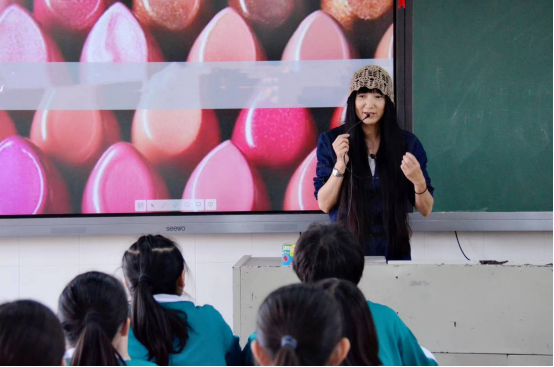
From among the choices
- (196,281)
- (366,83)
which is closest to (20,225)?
(196,281)

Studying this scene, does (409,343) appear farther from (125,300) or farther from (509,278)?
(125,300)

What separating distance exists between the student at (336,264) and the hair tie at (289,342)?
0.55 meters

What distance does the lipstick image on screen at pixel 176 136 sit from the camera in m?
3.41

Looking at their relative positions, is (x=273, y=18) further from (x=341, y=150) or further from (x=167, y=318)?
(x=167, y=318)

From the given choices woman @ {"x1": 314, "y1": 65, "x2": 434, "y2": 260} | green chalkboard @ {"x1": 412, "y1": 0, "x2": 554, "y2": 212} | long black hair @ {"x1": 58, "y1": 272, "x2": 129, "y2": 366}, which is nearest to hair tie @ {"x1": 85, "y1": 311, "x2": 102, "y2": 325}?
long black hair @ {"x1": 58, "y1": 272, "x2": 129, "y2": 366}

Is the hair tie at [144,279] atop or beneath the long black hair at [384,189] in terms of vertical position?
beneath

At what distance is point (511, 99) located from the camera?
3.27 metres

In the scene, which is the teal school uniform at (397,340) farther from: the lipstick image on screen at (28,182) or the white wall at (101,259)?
the lipstick image on screen at (28,182)

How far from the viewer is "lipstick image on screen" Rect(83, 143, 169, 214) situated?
3.41 meters

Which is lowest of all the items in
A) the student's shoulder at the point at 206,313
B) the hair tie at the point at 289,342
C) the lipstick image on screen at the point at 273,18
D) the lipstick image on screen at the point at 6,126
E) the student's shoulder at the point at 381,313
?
the student's shoulder at the point at 206,313

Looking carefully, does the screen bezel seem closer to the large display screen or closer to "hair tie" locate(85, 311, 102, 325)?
the large display screen

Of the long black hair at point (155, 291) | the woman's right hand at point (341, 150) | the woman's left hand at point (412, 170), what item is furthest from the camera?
the woman's right hand at point (341, 150)

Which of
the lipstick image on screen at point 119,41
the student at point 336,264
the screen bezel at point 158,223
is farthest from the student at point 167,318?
the lipstick image on screen at point 119,41

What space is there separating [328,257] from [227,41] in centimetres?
187
